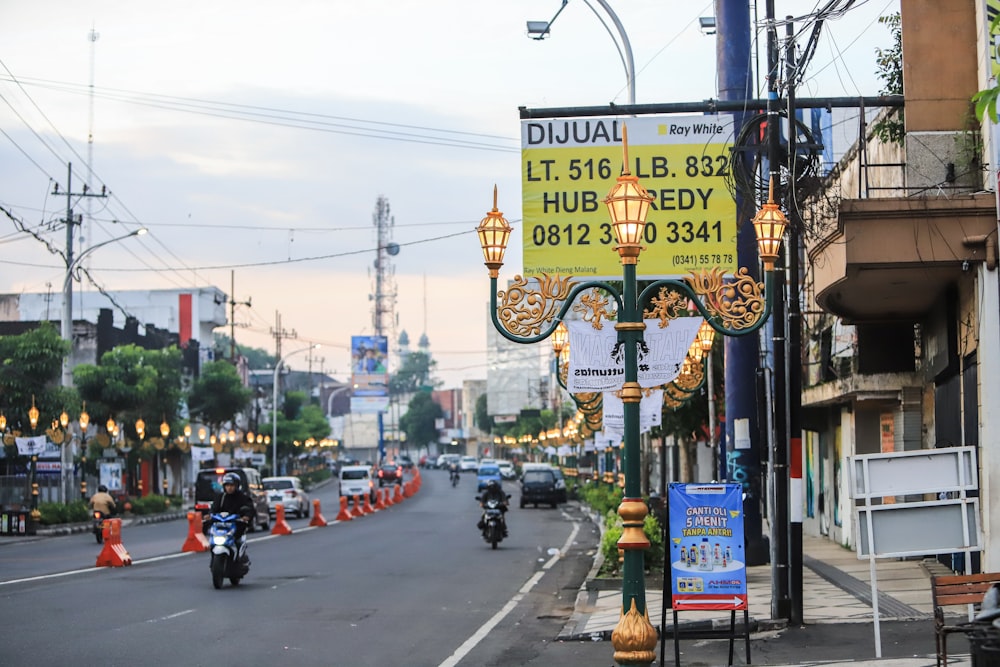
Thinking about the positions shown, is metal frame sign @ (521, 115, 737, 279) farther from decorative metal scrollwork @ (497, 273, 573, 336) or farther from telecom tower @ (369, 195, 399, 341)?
telecom tower @ (369, 195, 399, 341)

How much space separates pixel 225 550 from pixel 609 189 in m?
8.93

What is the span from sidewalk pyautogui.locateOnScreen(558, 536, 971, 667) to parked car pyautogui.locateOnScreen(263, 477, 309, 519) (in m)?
28.9

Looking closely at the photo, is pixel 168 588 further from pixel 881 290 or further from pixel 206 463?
pixel 206 463

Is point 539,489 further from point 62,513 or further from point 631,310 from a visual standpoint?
point 631,310

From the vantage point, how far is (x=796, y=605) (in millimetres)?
14992

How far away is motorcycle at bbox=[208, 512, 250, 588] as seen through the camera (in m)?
20.6

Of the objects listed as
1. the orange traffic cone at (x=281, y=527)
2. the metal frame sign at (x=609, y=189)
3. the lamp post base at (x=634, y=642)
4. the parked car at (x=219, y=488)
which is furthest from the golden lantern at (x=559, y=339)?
the parked car at (x=219, y=488)

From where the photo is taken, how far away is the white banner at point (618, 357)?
1631 cm

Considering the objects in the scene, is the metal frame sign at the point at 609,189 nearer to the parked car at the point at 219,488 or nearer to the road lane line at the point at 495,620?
the road lane line at the point at 495,620

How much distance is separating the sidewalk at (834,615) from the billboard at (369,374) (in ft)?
353

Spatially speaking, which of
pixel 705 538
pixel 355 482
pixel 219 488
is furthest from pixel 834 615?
pixel 355 482

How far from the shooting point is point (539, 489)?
5706cm

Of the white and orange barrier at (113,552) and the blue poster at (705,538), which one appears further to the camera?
the white and orange barrier at (113,552)

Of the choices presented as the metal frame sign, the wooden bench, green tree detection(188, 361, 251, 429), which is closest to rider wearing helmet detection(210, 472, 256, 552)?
the metal frame sign
